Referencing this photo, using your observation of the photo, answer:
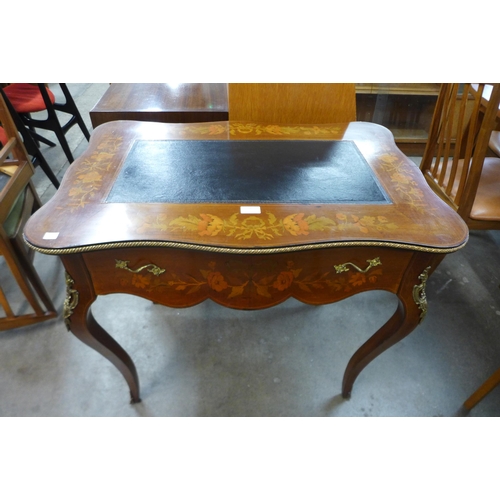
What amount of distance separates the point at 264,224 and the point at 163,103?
1.07 meters

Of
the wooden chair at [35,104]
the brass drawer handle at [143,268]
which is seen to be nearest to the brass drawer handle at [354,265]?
the brass drawer handle at [143,268]

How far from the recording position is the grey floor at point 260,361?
1.17m

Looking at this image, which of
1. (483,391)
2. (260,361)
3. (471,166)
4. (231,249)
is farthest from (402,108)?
(231,249)

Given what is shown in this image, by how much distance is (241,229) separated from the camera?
0.71m

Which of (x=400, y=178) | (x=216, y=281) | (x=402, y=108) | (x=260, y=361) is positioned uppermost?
(x=400, y=178)

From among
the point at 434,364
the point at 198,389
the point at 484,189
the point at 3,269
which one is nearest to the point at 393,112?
the point at 484,189

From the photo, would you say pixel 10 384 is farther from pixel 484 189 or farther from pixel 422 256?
pixel 484 189

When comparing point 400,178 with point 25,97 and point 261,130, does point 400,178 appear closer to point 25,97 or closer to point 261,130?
point 261,130

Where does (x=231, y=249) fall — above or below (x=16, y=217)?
above

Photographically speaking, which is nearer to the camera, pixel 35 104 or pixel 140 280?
pixel 140 280

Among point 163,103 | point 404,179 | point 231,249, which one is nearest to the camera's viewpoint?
point 231,249

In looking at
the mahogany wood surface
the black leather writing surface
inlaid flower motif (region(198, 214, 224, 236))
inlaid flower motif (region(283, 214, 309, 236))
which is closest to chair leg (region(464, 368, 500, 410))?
the black leather writing surface

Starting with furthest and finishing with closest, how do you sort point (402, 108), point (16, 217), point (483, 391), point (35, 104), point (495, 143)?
point (402, 108), point (35, 104), point (495, 143), point (16, 217), point (483, 391)

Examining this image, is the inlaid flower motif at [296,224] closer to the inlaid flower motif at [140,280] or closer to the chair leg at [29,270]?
the inlaid flower motif at [140,280]
